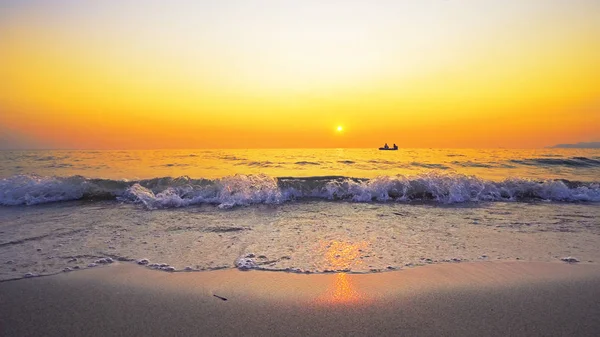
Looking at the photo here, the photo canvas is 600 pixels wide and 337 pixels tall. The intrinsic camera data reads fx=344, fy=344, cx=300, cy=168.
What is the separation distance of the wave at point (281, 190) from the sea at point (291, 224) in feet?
0.14

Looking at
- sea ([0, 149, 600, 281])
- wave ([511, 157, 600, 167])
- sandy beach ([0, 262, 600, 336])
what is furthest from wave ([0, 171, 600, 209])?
wave ([511, 157, 600, 167])

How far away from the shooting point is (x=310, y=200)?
437 inches

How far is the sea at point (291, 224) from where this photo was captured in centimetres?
487

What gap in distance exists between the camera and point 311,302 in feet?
11.2

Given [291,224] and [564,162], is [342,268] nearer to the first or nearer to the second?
[291,224]

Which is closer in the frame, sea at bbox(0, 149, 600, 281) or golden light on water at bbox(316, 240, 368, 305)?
golden light on water at bbox(316, 240, 368, 305)

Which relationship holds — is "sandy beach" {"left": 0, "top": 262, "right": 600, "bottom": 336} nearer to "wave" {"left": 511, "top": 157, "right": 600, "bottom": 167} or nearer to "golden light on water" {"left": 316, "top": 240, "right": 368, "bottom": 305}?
"golden light on water" {"left": 316, "top": 240, "right": 368, "bottom": 305}

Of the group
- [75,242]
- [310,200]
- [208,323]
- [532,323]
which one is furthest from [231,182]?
[532,323]

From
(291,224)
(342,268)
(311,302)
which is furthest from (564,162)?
(311,302)

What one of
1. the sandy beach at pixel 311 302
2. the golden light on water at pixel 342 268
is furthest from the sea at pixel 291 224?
the sandy beach at pixel 311 302

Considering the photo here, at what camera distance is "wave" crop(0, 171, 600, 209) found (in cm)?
1058

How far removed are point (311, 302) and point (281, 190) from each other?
25.9ft

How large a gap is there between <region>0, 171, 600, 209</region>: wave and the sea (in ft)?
0.14

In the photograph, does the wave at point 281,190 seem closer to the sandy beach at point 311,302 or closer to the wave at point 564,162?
the sandy beach at point 311,302
